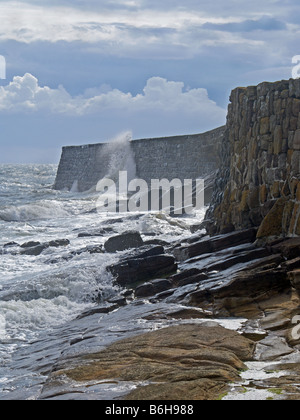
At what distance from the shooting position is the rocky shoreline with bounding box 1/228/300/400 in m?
5.73

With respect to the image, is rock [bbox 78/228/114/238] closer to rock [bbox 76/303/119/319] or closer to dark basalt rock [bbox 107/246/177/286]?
dark basalt rock [bbox 107/246/177/286]

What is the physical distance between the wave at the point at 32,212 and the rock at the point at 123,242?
14.1 m

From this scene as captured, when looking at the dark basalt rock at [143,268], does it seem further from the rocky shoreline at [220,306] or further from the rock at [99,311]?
the rock at [99,311]

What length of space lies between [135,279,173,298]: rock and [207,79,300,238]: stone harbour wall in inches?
83.8

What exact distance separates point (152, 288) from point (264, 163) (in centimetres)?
383

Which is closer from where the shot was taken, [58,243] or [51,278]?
[51,278]

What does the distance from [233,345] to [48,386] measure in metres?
2.09

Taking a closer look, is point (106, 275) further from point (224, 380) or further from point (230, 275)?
point (224, 380)

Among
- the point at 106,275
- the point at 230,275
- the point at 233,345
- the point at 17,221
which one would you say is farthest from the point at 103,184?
the point at 233,345

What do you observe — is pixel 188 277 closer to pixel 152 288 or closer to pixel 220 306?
pixel 152 288

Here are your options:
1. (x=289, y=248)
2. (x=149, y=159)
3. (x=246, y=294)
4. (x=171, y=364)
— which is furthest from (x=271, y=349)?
(x=149, y=159)

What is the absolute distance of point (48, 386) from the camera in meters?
6.19

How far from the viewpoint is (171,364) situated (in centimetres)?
635

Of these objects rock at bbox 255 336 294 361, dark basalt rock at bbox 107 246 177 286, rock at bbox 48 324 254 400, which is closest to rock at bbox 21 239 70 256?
dark basalt rock at bbox 107 246 177 286
